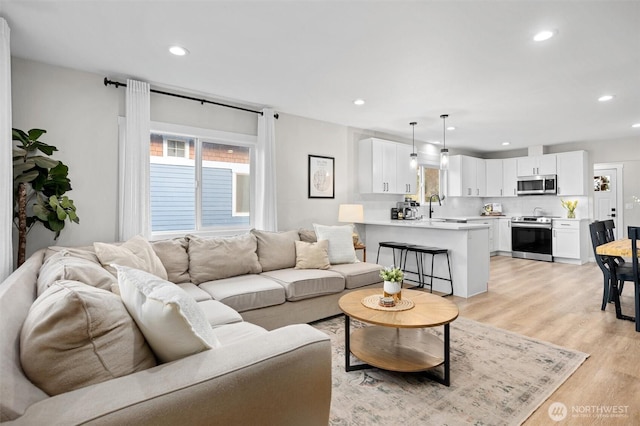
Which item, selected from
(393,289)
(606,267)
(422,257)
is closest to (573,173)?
(606,267)

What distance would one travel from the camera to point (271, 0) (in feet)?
6.79

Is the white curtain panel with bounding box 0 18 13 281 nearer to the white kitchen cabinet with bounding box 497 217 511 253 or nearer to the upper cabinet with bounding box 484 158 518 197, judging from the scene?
the white kitchen cabinet with bounding box 497 217 511 253

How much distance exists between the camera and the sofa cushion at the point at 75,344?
0.93m

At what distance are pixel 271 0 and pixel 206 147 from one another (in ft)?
7.84

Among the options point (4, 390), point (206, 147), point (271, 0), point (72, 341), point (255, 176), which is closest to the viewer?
point (4, 390)

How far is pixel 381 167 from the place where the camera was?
5566 millimetres

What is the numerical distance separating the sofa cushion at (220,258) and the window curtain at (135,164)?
59 cm

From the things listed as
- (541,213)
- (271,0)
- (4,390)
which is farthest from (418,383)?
(541,213)

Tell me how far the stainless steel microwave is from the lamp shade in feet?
15.7

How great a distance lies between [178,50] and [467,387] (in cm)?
344

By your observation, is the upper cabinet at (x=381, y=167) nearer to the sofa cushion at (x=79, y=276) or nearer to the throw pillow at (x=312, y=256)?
the throw pillow at (x=312, y=256)

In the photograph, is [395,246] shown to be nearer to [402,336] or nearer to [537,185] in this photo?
[402,336]

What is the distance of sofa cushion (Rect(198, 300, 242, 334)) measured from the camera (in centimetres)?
214

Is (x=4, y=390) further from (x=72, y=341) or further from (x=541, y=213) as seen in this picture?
(x=541, y=213)
